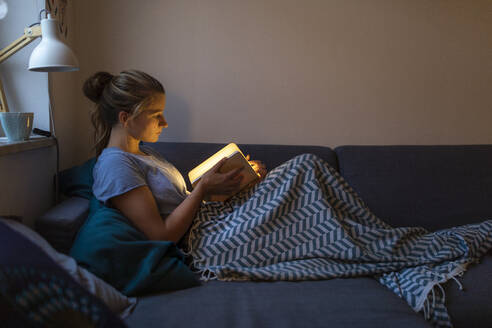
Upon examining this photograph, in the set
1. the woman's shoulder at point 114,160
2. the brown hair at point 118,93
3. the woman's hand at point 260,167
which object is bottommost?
the woman's hand at point 260,167

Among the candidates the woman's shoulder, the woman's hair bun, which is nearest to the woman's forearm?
the woman's shoulder

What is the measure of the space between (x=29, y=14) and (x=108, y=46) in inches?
16.1

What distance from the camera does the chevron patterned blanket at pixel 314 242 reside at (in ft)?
3.65

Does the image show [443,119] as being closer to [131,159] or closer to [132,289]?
[131,159]

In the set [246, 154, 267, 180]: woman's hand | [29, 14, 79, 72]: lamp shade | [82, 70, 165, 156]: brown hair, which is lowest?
[246, 154, 267, 180]: woman's hand

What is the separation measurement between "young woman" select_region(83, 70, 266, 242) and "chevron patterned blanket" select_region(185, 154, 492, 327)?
10cm

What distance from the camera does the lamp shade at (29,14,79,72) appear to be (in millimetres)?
1148

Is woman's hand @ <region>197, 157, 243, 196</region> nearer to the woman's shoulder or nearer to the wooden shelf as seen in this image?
the woman's shoulder

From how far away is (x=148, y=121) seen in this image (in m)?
1.33

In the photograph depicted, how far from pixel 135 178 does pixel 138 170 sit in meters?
0.09

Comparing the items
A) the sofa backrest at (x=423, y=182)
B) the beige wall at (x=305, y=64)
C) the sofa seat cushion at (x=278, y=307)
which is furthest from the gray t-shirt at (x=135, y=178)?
the sofa backrest at (x=423, y=182)

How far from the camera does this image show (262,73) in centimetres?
186

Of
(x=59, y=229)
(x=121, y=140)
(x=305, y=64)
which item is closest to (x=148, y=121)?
(x=121, y=140)

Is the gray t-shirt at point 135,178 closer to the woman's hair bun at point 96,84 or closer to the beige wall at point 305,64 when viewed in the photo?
the woman's hair bun at point 96,84
